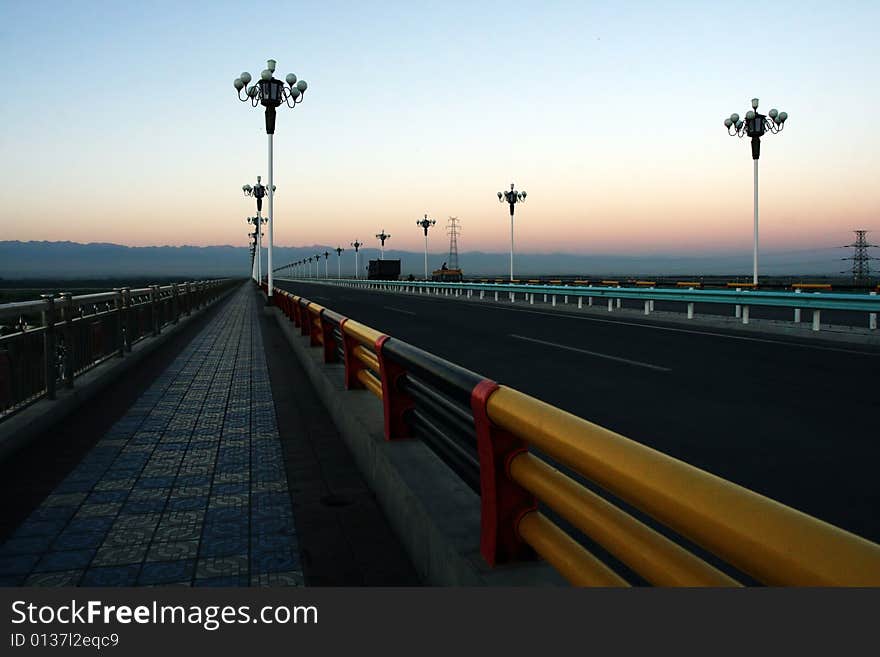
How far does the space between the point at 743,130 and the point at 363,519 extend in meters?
28.4

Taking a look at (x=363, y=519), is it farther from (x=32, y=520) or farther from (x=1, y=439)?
(x=1, y=439)

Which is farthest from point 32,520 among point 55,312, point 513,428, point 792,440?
point 792,440

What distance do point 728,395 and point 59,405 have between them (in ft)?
27.6

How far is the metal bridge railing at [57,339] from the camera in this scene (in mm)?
7590

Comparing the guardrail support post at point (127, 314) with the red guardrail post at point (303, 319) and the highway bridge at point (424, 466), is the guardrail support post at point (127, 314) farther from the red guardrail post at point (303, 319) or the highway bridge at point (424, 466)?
the red guardrail post at point (303, 319)

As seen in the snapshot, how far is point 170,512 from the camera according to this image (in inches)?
210

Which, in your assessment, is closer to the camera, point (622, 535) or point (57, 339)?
point (622, 535)

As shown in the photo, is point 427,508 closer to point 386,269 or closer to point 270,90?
point 270,90

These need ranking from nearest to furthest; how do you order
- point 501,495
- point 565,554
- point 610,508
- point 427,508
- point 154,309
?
1. point 610,508
2. point 565,554
3. point 501,495
4. point 427,508
5. point 154,309

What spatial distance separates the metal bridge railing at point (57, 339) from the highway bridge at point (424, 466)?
0.16 ft

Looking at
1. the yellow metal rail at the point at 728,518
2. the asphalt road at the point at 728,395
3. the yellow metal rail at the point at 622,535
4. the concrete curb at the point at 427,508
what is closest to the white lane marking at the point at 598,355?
the asphalt road at the point at 728,395

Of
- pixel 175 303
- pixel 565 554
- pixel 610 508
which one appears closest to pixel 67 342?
pixel 565 554

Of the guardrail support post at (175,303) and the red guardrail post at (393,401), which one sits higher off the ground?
the guardrail support post at (175,303)

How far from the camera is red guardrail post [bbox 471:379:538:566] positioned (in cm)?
331
